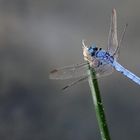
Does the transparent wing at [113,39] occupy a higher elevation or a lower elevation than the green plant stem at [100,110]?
higher

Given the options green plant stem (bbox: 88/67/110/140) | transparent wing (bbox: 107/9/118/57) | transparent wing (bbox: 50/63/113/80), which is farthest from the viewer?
transparent wing (bbox: 107/9/118/57)

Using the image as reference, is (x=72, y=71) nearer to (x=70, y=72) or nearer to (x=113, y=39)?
(x=70, y=72)

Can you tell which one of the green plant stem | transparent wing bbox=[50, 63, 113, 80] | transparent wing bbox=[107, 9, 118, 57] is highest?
transparent wing bbox=[107, 9, 118, 57]

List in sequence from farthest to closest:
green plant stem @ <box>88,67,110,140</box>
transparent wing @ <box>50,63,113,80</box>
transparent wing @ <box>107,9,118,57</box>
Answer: transparent wing @ <box>107,9,118,57</box>
transparent wing @ <box>50,63,113,80</box>
green plant stem @ <box>88,67,110,140</box>

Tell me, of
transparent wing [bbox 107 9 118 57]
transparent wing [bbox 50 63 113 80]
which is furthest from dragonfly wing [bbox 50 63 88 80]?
transparent wing [bbox 107 9 118 57]

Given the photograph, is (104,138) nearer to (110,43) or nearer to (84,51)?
(84,51)

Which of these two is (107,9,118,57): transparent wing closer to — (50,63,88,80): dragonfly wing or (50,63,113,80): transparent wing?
(50,63,113,80): transparent wing

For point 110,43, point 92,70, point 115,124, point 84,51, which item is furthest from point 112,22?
point 115,124

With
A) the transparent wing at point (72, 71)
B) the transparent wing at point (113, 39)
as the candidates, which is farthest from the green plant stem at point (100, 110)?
the transparent wing at point (113, 39)

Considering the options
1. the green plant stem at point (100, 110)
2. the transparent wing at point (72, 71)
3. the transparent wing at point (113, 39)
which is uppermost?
the transparent wing at point (113, 39)

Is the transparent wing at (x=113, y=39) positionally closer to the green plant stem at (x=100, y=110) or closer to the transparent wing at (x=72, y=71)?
the transparent wing at (x=72, y=71)
